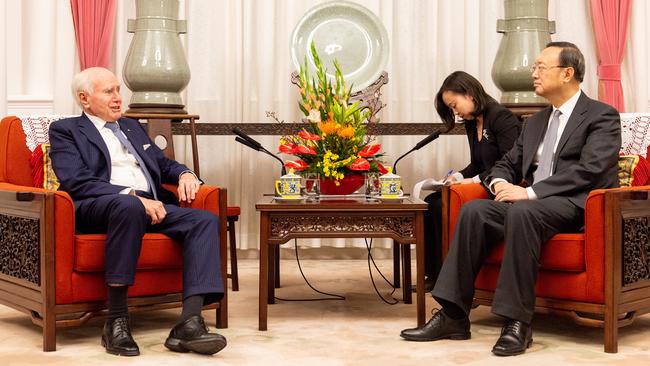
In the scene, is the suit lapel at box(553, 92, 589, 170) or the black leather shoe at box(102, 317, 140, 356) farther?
the suit lapel at box(553, 92, 589, 170)

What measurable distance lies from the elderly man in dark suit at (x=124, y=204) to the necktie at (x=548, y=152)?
123 centimetres

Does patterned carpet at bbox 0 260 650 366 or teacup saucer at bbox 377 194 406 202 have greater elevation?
teacup saucer at bbox 377 194 406 202

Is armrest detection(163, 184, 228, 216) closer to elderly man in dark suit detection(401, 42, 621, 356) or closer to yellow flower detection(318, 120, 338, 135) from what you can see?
yellow flower detection(318, 120, 338, 135)

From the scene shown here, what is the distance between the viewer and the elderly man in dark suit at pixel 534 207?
9.46ft

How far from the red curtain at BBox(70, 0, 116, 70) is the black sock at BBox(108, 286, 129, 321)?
2490 millimetres

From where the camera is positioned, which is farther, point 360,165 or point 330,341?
point 360,165

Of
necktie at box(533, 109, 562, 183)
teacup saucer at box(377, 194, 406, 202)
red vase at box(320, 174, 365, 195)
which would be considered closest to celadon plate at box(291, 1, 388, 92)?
red vase at box(320, 174, 365, 195)

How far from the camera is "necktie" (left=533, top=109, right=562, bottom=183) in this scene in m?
3.24

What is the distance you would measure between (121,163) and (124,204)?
0.46 meters

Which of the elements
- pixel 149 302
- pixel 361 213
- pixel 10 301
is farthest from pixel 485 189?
pixel 10 301

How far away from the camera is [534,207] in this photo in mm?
2949

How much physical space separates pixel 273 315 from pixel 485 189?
996 millimetres

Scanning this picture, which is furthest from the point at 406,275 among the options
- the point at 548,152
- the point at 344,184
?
the point at 548,152

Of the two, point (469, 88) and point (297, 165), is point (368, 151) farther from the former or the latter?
point (469, 88)
